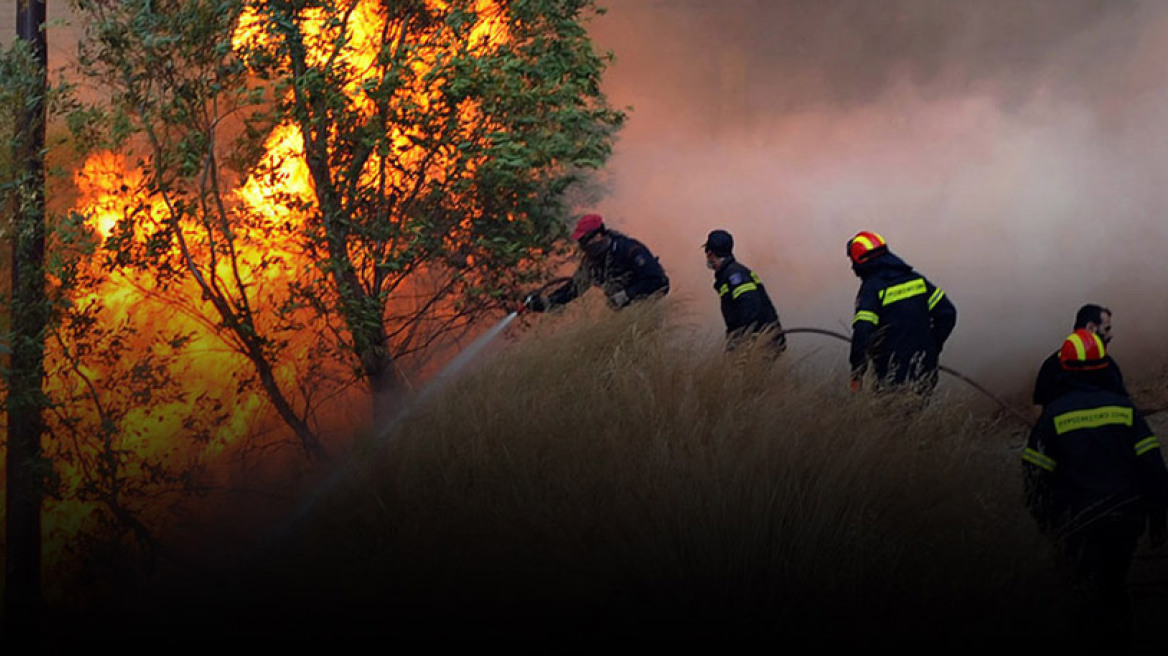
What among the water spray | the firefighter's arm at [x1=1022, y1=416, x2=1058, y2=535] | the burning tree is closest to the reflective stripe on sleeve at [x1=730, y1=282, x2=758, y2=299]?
the water spray

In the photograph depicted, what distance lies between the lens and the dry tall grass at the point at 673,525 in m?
Answer: 6.14

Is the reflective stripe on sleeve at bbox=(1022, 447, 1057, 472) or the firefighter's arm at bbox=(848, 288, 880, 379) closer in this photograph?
the reflective stripe on sleeve at bbox=(1022, 447, 1057, 472)

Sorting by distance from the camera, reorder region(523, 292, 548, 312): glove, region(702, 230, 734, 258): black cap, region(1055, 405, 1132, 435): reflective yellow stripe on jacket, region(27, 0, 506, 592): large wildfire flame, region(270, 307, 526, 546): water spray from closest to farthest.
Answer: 1. region(1055, 405, 1132, 435): reflective yellow stripe on jacket
2. region(270, 307, 526, 546): water spray
3. region(702, 230, 734, 258): black cap
4. region(523, 292, 548, 312): glove
5. region(27, 0, 506, 592): large wildfire flame

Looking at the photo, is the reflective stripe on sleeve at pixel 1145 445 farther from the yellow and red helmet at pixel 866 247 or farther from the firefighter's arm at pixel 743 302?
the firefighter's arm at pixel 743 302

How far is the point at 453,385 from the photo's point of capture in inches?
370

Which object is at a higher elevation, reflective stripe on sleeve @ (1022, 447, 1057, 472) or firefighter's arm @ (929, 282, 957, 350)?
firefighter's arm @ (929, 282, 957, 350)

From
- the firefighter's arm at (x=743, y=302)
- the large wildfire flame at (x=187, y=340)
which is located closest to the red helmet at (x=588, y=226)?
the firefighter's arm at (x=743, y=302)

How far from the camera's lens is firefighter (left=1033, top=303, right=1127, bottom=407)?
6.69 metres

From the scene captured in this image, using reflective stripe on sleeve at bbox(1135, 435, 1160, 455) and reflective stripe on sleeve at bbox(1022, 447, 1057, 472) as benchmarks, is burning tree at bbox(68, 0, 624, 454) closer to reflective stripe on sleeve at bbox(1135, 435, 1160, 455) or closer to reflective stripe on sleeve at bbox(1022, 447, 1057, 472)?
reflective stripe on sleeve at bbox(1022, 447, 1057, 472)

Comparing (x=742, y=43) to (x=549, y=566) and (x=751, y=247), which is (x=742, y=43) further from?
(x=549, y=566)

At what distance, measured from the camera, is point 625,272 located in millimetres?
10398

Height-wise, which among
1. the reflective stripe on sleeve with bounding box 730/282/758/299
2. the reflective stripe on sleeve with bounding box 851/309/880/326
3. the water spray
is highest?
the water spray

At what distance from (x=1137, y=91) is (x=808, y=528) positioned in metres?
10.1

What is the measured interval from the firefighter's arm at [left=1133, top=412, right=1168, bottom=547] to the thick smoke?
827cm
